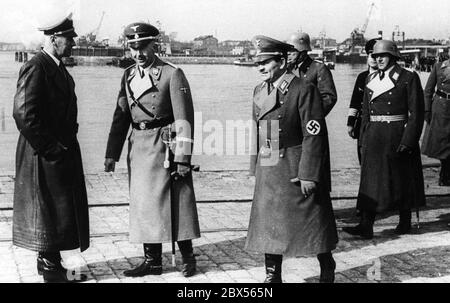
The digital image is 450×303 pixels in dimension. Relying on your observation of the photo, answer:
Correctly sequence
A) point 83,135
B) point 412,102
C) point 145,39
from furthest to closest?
1. point 83,135
2. point 412,102
3. point 145,39

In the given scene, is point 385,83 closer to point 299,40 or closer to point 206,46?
point 299,40

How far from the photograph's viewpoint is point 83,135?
16453mm

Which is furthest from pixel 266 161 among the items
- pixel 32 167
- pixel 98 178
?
pixel 98 178

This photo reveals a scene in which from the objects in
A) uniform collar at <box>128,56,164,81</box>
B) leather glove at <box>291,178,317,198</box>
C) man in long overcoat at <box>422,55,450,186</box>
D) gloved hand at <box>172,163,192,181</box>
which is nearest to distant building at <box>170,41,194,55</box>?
man in long overcoat at <box>422,55,450,186</box>

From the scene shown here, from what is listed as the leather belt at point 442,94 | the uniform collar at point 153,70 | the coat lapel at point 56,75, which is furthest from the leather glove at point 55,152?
the leather belt at point 442,94

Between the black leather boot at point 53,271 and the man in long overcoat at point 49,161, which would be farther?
the black leather boot at point 53,271

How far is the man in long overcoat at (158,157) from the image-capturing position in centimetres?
626

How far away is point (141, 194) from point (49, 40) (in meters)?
1.45

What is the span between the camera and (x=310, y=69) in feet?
26.3

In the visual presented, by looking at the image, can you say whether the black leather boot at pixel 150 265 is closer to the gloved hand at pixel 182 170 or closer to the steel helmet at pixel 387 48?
the gloved hand at pixel 182 170

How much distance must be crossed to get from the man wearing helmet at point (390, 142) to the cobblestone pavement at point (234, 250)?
30 centimetres

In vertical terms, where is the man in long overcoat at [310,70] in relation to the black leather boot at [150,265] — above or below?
above

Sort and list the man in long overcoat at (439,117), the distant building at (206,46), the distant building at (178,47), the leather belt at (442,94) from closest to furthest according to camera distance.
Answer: the man in long overcoat at (439,117), the leather belt at (442,94), the distant building at (178,47), the distant building at (206,46)
